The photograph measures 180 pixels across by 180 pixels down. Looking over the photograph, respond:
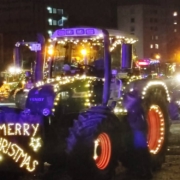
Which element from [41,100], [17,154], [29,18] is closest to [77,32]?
[41,100]

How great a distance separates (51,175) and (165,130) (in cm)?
253

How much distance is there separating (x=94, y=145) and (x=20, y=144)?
4.09 feet

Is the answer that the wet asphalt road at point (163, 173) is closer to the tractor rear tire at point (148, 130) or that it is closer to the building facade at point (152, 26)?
the tractor rear tire at point (148, 130)

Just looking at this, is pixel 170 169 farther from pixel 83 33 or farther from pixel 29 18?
pixel 29 18

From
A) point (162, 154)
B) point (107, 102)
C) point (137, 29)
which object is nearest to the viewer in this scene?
point (107, 102)

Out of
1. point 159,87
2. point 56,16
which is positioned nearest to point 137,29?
point 56,16

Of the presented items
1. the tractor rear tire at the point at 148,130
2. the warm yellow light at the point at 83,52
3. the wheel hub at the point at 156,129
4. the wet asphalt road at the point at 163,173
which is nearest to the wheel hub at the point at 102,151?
the wet asphalt road at the point at 163,173

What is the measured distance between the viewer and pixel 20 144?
9.34m

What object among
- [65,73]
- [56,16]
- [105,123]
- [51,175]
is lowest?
[51,175]

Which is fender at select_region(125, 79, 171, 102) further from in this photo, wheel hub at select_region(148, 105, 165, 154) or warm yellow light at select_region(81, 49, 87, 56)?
warm yellow light at select_region(81, 49, 87, 56)

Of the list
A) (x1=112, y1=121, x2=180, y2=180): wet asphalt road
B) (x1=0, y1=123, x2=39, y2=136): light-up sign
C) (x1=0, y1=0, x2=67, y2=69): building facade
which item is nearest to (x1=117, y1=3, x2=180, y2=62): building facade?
(x1=0, y1=0, x2=67, y2=69): building facade

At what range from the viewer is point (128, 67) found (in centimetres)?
1148

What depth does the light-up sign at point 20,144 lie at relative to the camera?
9336 mm

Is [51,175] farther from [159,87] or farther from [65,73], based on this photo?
[159,87]
